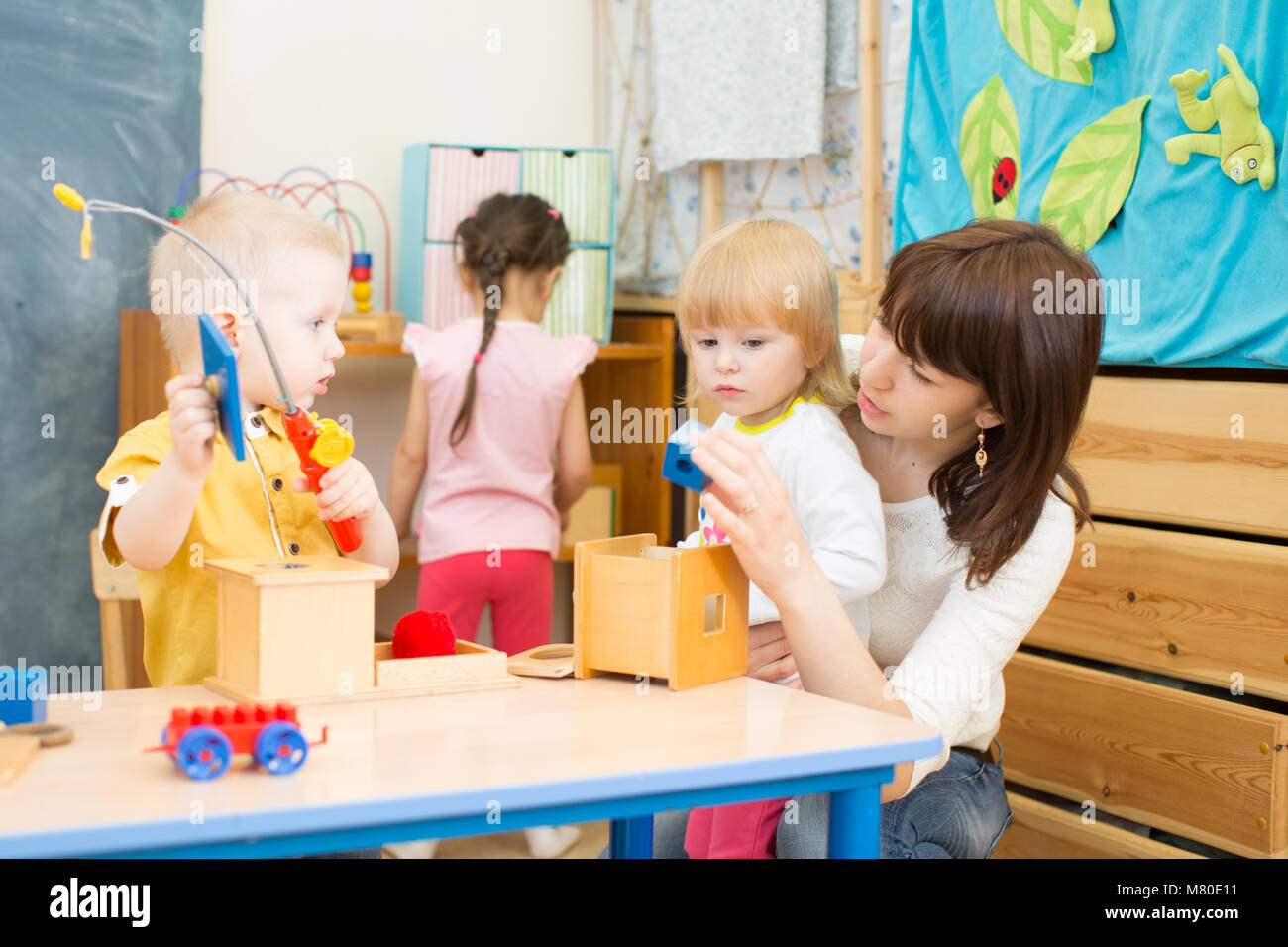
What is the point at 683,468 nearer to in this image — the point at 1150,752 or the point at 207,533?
the point at 207,533

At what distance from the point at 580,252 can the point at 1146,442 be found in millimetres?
1330

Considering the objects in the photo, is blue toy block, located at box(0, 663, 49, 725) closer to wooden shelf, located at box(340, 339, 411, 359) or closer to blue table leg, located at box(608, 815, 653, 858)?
blue table leg, located at box(608, 815, 653, 858)

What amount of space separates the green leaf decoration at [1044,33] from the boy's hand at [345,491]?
4.38 ft

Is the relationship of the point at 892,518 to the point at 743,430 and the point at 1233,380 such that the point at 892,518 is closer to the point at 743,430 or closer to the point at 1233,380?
the point at 743,430

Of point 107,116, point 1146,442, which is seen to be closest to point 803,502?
point 1146,442

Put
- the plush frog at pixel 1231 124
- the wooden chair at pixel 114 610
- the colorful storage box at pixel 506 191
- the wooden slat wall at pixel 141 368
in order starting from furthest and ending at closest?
1. the colorful storage box at pixel 506 191
2. the wooden slat wall at pixel 141 368
3. the wooden chair at pixel 114 610
4. the plush frog at pixel 1231 124

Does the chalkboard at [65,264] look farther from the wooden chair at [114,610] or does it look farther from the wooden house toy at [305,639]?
the wooden house toy at [305,639]

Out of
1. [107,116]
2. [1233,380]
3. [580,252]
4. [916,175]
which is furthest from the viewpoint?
[580,252]

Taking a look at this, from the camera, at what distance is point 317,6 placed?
285cm

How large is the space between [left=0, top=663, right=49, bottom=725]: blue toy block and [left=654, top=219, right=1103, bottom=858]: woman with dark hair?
546 mm

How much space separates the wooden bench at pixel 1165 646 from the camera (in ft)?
5.43

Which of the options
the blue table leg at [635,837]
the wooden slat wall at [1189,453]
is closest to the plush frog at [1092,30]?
the wooden slat wall at [1189,453]

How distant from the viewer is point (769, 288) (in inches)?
52.7
